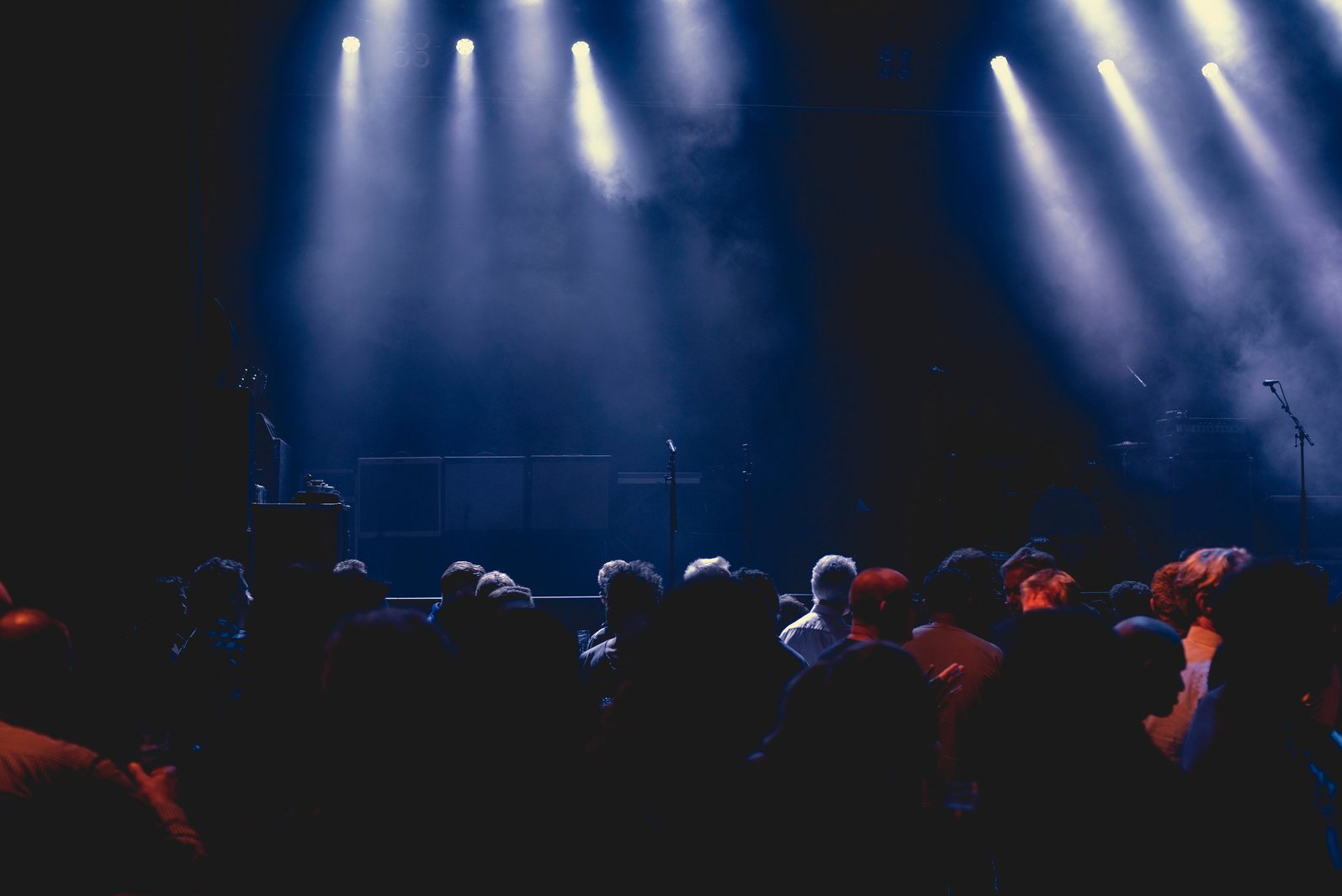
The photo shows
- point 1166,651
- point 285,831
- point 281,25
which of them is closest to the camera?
point 285,831

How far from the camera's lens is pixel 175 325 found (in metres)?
5.15

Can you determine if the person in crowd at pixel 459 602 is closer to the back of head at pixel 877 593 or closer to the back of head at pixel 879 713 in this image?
the back of head at pixel 877 593

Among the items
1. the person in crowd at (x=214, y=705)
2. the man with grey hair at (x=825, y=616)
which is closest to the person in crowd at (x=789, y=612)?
A: the man with grey hair at (x=825, y=616)

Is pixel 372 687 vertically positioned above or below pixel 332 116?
below

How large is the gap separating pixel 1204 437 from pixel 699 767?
8.64m

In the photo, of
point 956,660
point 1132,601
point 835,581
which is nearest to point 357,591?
point 956,660

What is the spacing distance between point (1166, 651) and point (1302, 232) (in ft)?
33.1

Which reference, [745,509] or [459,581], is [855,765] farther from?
[745,509]

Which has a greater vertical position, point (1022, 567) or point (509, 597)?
point (1022, 567)

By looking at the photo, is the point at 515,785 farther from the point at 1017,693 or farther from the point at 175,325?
the point at 175,325

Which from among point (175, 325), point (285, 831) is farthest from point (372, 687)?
point (175, 325)

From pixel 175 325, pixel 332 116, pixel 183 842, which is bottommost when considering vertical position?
pixel 183 842

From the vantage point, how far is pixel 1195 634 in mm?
2637

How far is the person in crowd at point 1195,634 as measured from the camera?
2400 mm
